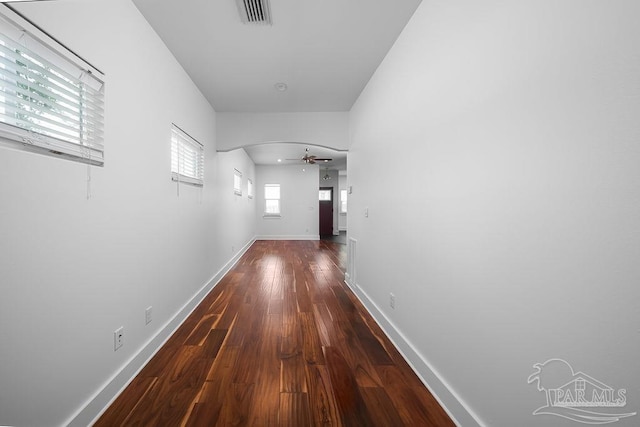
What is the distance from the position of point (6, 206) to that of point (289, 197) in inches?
323

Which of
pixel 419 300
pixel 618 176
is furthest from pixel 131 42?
pixel 419 300

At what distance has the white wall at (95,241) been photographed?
102cm

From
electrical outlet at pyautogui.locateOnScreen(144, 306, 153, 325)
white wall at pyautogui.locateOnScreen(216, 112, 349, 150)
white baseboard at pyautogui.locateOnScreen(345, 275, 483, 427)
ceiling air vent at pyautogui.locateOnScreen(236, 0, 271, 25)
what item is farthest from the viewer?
white wall at pyautogui.locateOnScreen(216, 112, 349, 150)

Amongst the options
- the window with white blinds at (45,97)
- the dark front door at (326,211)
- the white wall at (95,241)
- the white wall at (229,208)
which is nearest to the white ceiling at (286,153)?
the white wall at (229,208)

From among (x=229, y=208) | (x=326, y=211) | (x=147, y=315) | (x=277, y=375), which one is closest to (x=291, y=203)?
(x=326, y=211)

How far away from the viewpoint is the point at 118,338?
5.17 ft

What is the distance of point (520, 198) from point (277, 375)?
182 cm

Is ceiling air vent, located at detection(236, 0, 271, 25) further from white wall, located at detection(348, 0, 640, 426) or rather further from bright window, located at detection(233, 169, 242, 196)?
bright window, located at detection(233, 169, 242, 196)

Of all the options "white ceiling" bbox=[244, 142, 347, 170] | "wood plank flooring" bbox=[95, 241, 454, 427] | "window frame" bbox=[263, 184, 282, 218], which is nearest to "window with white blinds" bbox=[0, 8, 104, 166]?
"wood plank flooring" bbox=[95, 241, 454, 427]

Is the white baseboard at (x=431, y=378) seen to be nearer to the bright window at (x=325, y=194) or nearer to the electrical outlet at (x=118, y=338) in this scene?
the electrical outlet at (x=118, y=338)

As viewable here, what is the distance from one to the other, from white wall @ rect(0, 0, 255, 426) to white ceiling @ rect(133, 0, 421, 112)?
10.0 inches

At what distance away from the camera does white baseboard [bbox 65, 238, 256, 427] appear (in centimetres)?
130

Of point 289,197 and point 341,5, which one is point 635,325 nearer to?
point 341,5

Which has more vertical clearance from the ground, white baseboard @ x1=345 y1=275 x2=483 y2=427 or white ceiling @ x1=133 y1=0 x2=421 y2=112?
white ceiling @ x1=133 y1=0 x2=421 y2=112
